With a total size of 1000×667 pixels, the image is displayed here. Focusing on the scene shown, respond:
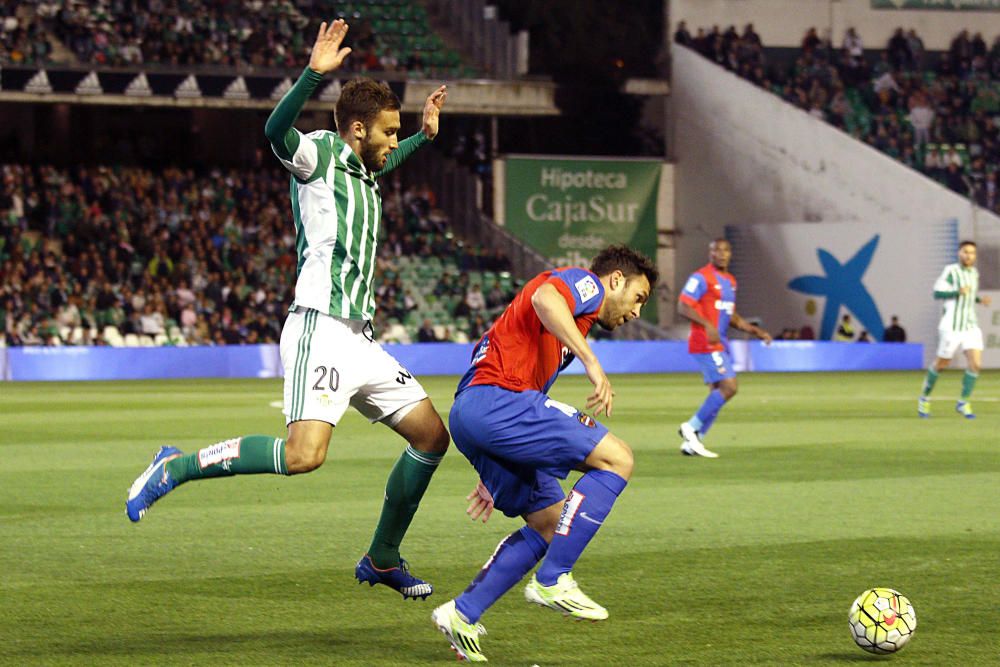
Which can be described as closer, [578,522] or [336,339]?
[578,522]

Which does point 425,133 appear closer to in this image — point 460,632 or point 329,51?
point 329,51

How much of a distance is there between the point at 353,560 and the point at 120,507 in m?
3.01

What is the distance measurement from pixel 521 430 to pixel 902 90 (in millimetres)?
40268

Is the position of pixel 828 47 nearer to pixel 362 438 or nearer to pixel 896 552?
pixel 362 438

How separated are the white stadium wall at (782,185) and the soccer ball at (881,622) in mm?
32853

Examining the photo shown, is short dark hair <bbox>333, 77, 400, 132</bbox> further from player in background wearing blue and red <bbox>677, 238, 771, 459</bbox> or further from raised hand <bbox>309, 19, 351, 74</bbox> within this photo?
player in background wearing blue and red <bbox>677, 238, 771, 459</bbox>

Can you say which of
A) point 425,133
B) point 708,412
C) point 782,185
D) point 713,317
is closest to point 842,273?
point 782,185

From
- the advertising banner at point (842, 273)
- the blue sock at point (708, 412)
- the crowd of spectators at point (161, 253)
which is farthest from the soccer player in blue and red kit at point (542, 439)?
the advertising banner at point (842, 273)

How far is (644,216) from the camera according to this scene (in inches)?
1741

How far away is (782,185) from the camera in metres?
42.0

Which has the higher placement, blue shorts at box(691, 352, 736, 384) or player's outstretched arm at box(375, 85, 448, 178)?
player's outstretched arm at box(375, 85, 448, 178)

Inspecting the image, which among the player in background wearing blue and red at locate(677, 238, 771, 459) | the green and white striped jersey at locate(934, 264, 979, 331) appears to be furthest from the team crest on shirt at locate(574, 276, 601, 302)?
the green and white striped jersey at locate(934, 264, 979, 331)

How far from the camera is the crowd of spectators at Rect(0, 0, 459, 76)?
37.0m

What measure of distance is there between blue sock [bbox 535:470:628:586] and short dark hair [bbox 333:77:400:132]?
2069 mm
